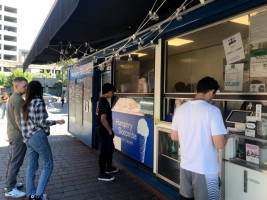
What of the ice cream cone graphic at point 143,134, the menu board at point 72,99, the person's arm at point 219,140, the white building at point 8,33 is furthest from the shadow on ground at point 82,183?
the white building at point 8,33

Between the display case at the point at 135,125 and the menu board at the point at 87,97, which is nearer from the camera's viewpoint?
the display case at the point at 135,125

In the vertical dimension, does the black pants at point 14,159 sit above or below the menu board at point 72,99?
below

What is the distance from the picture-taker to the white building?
57.4 meters

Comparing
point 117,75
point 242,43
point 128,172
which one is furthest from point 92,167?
point 242,43

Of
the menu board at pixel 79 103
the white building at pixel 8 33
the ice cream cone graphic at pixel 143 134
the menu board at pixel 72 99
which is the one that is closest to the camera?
the ice cream cone graphic at pixel 143 134

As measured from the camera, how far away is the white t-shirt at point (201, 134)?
183 centimetres

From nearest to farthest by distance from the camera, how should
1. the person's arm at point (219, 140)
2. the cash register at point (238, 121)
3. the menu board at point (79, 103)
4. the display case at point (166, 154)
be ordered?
the person's arm at point (219, 140) < the cash register at point (238, 121) < the display case at point (166, 154) < the menu board at point (79, 103)

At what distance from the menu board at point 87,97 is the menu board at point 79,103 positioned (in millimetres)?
281

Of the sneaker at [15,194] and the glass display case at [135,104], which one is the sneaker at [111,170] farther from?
the sneaker at [15,194]

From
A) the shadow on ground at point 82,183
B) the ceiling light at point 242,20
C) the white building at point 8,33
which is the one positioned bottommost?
the shadow on ground at point 82,183

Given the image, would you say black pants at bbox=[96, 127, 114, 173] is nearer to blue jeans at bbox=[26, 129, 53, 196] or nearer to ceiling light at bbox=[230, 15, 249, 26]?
blue jeans at bbox=[26, 129, 53, 196]

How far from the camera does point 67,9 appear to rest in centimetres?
241

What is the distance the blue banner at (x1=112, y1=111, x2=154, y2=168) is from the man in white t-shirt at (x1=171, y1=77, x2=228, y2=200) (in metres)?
1.72

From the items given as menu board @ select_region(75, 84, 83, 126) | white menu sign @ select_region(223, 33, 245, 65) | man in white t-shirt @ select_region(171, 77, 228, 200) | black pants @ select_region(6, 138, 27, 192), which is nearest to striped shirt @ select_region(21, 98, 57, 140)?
black pants @ select_region(6, 138, 27, 192)
